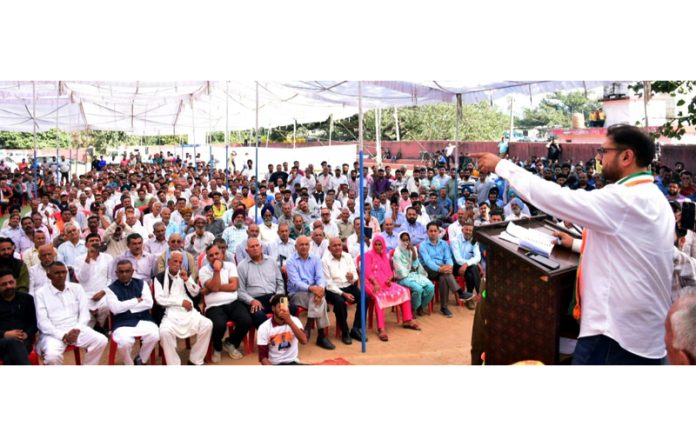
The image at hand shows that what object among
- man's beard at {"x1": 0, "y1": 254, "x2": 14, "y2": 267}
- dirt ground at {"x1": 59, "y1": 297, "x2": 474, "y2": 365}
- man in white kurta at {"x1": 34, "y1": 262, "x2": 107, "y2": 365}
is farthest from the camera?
man's beard at {"x1": 0, "y1": 254, "x2": 14, "y2": 267}

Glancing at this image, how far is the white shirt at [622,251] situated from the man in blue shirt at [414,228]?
5645 mm

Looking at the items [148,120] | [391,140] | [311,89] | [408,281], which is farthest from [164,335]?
[391,140]

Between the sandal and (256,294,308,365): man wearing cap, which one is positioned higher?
(256,294,308,365): man wearing cap

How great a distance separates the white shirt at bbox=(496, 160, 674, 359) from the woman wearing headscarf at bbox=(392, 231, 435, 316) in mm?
4109

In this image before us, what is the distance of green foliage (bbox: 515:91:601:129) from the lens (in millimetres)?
36719

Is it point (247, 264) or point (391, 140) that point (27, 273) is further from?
point (391, 140)

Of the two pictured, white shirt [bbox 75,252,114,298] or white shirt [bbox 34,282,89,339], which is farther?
white shirt [bbox 75,252,114,298]

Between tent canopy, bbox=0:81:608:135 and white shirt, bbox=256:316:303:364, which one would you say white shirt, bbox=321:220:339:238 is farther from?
white shirt, bbox=256:316:303:364

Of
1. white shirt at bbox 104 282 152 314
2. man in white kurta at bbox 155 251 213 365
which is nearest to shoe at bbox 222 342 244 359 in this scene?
man in white kurta at bbox 155 251 213 365

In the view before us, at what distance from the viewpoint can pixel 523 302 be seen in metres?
2.48

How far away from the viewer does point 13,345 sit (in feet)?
13.1

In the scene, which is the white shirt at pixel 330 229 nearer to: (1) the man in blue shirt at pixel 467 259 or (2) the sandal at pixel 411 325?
(1) the man in blue shirt at pixel 467 259

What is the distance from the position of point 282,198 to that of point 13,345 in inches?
210

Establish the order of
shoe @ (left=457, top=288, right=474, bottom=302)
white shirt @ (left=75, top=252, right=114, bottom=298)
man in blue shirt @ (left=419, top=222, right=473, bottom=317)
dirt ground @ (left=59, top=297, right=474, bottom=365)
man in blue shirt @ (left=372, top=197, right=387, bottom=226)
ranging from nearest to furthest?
1. dirt ground @ (left=59, top=297, right=474, bottom=365)
2. white shirt @ (left=75, top=252, right=114, bottom=298)
3. man in blue shirt @ (left=419, top=222, right=473, bottom=317)
4. shoe @ (left=457, top=288, right=474, bottom=302)
5. man in blue shirt @ (left=372, top=197, right=387, bottom=226)
